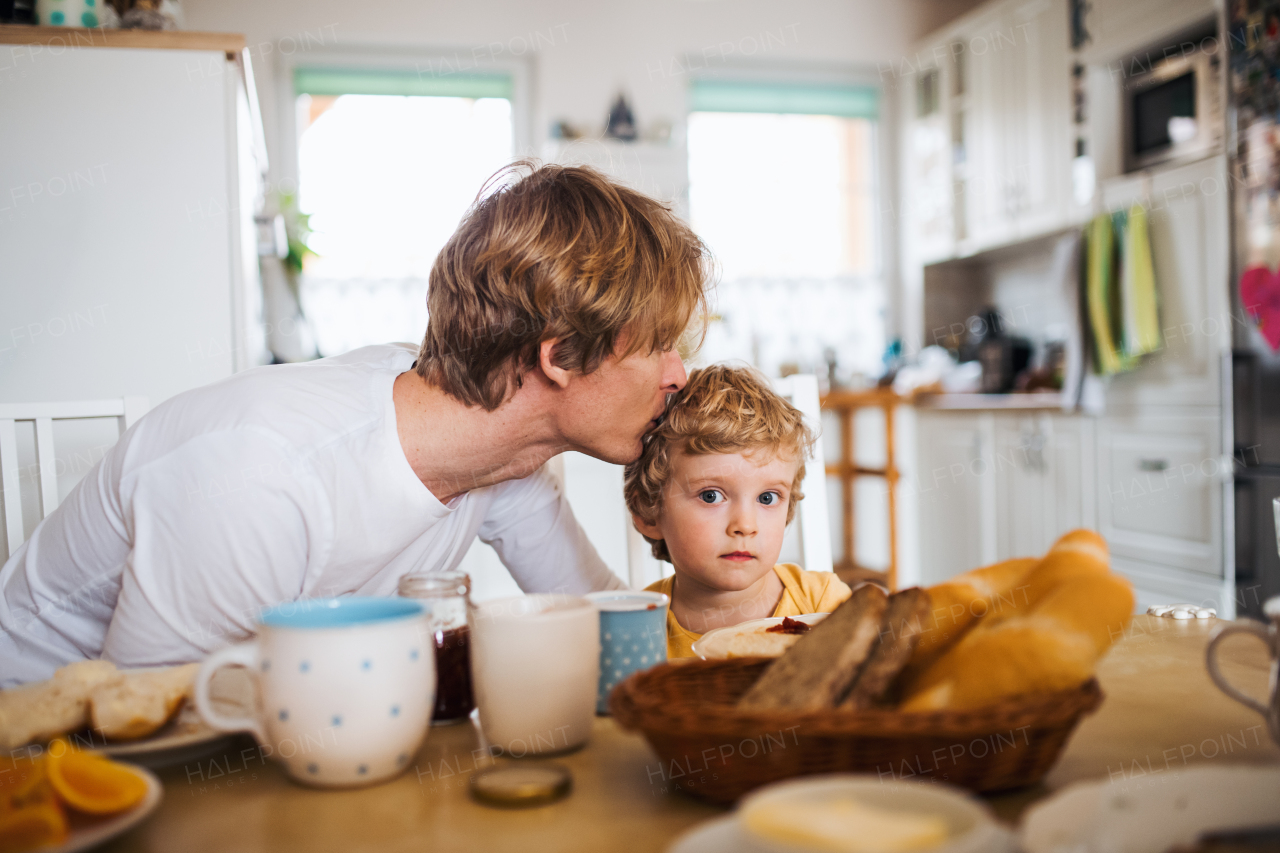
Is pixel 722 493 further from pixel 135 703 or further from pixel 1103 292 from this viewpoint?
pixel 1103 292

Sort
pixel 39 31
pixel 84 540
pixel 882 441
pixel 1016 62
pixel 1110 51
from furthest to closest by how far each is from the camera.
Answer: pixel 882 441 → pixel 1016 62 → pixel 1110 51 → pixel 39 31 → pixel 84 540

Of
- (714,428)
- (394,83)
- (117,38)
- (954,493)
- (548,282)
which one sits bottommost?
(954,493)

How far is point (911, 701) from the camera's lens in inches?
20.4

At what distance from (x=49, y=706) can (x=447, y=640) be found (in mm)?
259

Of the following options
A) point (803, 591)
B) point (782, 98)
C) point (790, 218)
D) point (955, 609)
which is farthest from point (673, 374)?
point (782, 98)

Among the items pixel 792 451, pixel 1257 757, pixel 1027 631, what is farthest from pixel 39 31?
pixel 1257 757

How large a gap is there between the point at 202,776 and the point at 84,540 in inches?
21.0

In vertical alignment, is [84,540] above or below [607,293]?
below

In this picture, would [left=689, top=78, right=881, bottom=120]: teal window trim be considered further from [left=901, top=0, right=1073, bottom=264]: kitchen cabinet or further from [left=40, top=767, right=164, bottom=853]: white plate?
[left=40, top=767, right=164, bottom=853]: white plate

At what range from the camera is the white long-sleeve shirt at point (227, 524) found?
0.87 metres

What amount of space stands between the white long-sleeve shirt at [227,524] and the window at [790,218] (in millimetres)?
3517

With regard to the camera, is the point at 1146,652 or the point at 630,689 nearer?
the point at 630,689

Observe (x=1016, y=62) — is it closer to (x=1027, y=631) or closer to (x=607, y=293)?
(x=607, y=293)

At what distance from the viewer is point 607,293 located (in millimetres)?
1019
